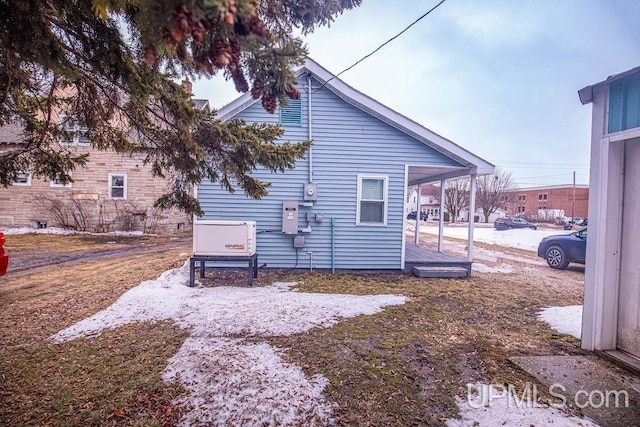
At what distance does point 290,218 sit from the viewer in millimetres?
8070

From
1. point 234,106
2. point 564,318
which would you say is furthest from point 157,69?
point 564,318

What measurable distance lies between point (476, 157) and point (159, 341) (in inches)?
306

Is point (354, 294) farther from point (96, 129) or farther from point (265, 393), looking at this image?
point (96, 129)

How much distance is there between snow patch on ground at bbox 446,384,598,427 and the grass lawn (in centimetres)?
12

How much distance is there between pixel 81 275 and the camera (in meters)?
7.64

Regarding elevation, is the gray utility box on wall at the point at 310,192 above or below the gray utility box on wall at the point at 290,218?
above

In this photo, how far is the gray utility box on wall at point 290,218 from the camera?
26.5ft

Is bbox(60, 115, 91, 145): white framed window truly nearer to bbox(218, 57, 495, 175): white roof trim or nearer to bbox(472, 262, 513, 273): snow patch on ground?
bbox(218, 57, 495, 175): white roof trim

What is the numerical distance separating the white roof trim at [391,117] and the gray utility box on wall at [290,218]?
259 centimetres

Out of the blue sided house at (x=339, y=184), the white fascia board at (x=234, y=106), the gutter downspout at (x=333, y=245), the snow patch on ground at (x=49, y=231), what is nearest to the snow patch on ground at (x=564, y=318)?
the blue sided house at (x=339, y=184)

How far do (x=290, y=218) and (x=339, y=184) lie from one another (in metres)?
1.54

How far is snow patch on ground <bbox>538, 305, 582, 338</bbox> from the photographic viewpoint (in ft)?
15.5

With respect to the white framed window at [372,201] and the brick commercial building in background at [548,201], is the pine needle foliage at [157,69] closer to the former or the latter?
the white framed window at [372,201]

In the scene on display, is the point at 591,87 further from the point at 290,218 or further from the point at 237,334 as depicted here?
the point at 290,218
